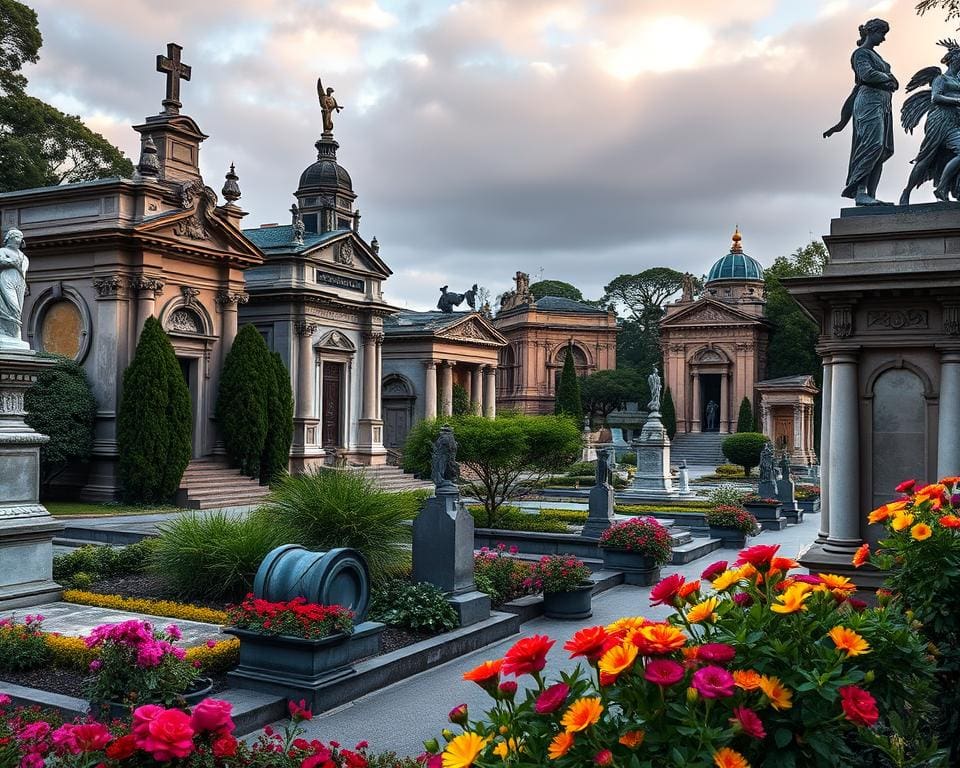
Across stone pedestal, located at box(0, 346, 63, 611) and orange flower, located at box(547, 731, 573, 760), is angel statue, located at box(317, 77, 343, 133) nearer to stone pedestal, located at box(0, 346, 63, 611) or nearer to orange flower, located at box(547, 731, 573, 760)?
stone pedestal, located at box(0, 346, 63, 611)

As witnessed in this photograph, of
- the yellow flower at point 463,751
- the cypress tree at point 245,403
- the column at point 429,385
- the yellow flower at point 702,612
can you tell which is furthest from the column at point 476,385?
the yellow flower at point 463,751

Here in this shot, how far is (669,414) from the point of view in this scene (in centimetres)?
6325

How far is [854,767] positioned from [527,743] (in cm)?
113

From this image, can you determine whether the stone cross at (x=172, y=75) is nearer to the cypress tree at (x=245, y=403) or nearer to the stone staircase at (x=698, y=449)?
the cypress tree at (x=245, y=403)

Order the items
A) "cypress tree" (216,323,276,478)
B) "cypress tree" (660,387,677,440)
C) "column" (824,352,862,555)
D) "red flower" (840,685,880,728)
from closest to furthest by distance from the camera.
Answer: "red flower" (840,685,880,728), "column" (824,352,862,555), "cypress tree" (216,323,276,478), "cypress tree" (660,387,677,440)

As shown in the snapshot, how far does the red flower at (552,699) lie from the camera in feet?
8.96

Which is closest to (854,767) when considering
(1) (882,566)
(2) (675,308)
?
(1) (882,566)

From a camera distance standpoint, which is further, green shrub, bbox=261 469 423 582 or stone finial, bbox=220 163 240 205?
stone finial, bbox=220 163 240 205

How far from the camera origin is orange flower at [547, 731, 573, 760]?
2.60m

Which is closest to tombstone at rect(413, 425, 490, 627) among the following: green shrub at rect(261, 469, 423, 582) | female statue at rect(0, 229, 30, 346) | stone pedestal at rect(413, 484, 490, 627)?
stone pedestal at rect(413, 484, 490, 627)

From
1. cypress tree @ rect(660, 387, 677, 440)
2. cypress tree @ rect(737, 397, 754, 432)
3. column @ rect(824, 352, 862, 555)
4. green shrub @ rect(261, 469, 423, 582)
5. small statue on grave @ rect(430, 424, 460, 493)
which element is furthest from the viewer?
cypress tree @ rect(660, 387, 677, 440)

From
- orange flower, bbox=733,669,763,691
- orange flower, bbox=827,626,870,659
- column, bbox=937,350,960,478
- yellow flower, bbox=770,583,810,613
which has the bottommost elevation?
orange flower, bbox=733,669,763,691

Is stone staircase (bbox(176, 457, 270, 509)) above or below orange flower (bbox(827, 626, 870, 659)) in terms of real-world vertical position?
below

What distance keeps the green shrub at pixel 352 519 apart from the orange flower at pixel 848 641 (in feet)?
28.5
